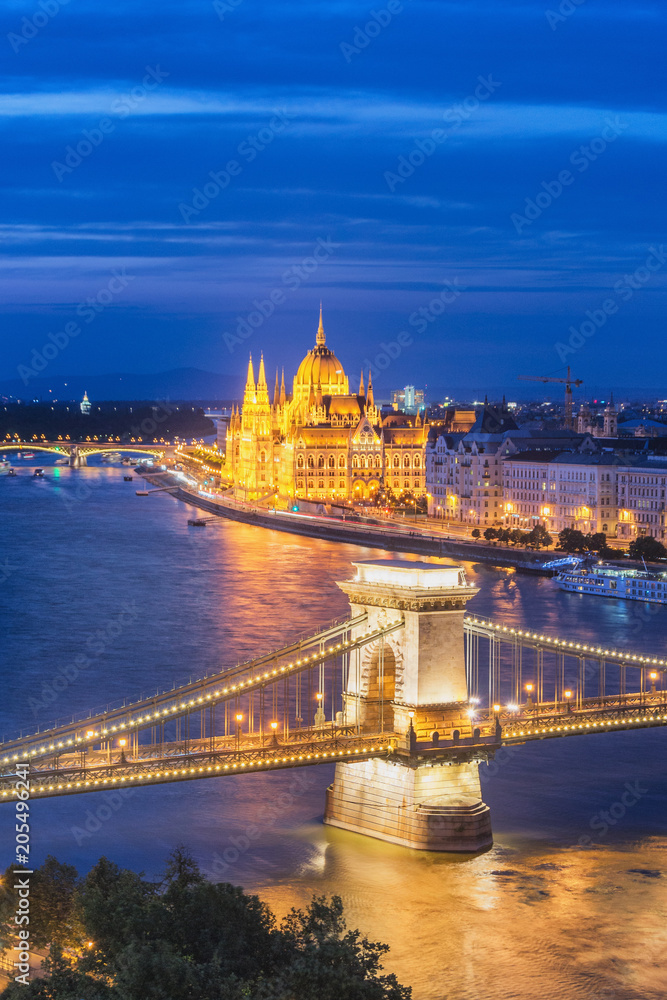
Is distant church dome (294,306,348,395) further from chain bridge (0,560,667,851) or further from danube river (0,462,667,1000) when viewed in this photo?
chain bridge (0,560,667,851)

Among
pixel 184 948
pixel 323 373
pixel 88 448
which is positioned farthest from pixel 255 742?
pixel 88 448

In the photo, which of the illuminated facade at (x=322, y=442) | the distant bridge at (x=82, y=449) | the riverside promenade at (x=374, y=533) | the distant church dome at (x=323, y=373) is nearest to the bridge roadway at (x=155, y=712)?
the riverside promenade at (x=374, y=533)

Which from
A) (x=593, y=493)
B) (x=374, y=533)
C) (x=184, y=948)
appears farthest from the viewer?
(x=374, y=533)

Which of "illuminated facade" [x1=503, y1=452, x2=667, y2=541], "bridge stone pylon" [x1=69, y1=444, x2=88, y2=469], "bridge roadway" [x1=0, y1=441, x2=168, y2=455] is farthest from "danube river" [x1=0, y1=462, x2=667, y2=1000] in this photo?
"bridge stone pylon" [x1=69, y1=444, x2=88, y2=469]

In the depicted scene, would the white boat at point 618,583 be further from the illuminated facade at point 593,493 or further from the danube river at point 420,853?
the illuminated facade at point 593,493

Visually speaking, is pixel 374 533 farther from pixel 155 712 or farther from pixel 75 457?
pixel 75 457

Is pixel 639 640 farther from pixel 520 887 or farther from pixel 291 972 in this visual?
pixel 291 972
